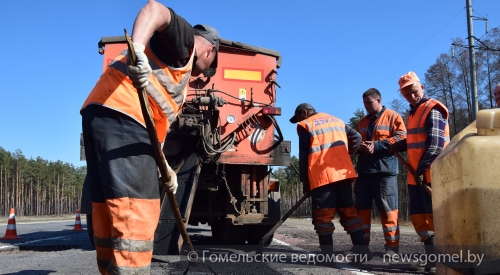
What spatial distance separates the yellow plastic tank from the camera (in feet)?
5.23

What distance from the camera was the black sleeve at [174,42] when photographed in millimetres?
2285

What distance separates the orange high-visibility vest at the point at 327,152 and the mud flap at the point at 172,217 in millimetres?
1447

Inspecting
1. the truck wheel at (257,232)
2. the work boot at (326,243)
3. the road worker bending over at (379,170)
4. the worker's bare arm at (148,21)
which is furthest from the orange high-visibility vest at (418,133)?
the worker's bare arm at (148,21)

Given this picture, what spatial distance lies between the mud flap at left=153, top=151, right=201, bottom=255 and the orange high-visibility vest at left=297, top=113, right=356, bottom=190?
4.75 feet

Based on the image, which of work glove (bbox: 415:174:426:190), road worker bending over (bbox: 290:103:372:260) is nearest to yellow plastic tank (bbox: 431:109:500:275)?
work glove (bbox: 415:174:426:190)

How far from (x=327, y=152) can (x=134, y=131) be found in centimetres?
315

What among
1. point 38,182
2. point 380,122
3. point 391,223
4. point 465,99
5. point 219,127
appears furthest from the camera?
point 38,182

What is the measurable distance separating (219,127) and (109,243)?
13.0 feet

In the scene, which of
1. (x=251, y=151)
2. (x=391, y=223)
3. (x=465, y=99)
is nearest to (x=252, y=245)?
(x=251, y=151)

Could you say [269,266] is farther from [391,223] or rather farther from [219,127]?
[219,127]

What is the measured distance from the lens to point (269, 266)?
4.68 meters

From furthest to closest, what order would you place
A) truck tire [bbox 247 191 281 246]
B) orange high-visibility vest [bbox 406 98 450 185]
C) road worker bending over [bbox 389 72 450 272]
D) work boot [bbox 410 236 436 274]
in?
truck tire [bbox 247 191 281 246], orange high-visibility vest [bbox 406 98 450 185], road worker bending over [bbox 389 72 450 272], work boot [bbox 410 236 436 274]

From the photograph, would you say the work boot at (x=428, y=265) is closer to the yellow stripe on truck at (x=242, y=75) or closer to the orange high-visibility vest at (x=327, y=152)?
the orange high-visibility vest at (x=327, y=152)

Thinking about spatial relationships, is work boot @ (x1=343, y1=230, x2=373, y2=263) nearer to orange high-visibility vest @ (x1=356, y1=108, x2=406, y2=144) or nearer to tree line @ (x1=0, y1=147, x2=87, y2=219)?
orange high-visibility vest @ (x1=356, y1=108, x2=406, y2=144)
